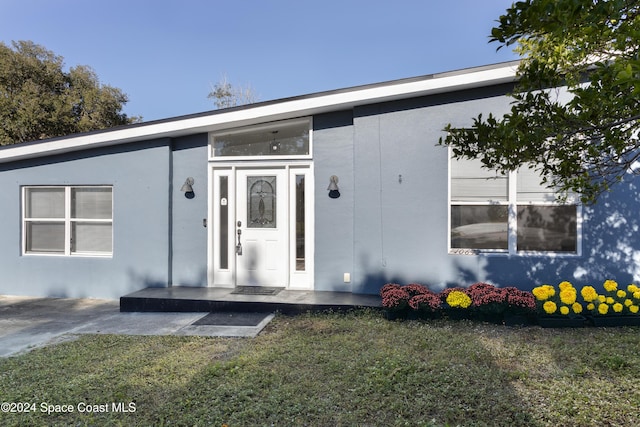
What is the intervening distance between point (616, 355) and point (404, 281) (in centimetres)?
267

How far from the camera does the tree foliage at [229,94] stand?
21.6 meters

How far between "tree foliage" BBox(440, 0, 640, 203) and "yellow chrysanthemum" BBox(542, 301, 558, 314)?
2.18 m

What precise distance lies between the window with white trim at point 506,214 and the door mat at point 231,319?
299 cm

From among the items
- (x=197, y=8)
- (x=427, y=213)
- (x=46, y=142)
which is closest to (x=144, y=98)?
(x=197, y=8)

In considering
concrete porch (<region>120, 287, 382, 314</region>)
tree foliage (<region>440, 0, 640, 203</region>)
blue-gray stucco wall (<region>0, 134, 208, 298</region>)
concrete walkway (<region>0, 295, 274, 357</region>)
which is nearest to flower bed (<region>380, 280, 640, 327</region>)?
concrete porch (<region>120, 287, 382, 314</region>)

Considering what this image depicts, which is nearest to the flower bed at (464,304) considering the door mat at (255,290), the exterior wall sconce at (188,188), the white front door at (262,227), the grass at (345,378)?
the grass at (345,378)

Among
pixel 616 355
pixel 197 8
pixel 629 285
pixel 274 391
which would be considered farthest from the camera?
pixel 197 8

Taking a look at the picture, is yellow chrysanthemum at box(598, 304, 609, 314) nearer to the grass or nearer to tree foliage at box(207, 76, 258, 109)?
the grass

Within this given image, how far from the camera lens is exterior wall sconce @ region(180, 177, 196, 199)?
6.56m

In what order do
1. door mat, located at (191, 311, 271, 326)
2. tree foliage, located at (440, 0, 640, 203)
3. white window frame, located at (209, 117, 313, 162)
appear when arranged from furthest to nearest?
1. white window frame, located at (209, 117, 313, 162)
2. door mat, located at (191, 311, 271, 326)
3. tree foliage, located at (440, 0, 640, 203)

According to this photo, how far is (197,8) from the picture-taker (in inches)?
460

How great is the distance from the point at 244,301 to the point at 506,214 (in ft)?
13.2

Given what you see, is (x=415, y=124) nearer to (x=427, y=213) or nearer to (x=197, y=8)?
(x=427, y=213)

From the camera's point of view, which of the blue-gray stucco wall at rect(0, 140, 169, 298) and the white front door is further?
the blue-gray stucco wall at rect(0, 140, 169, 298)
